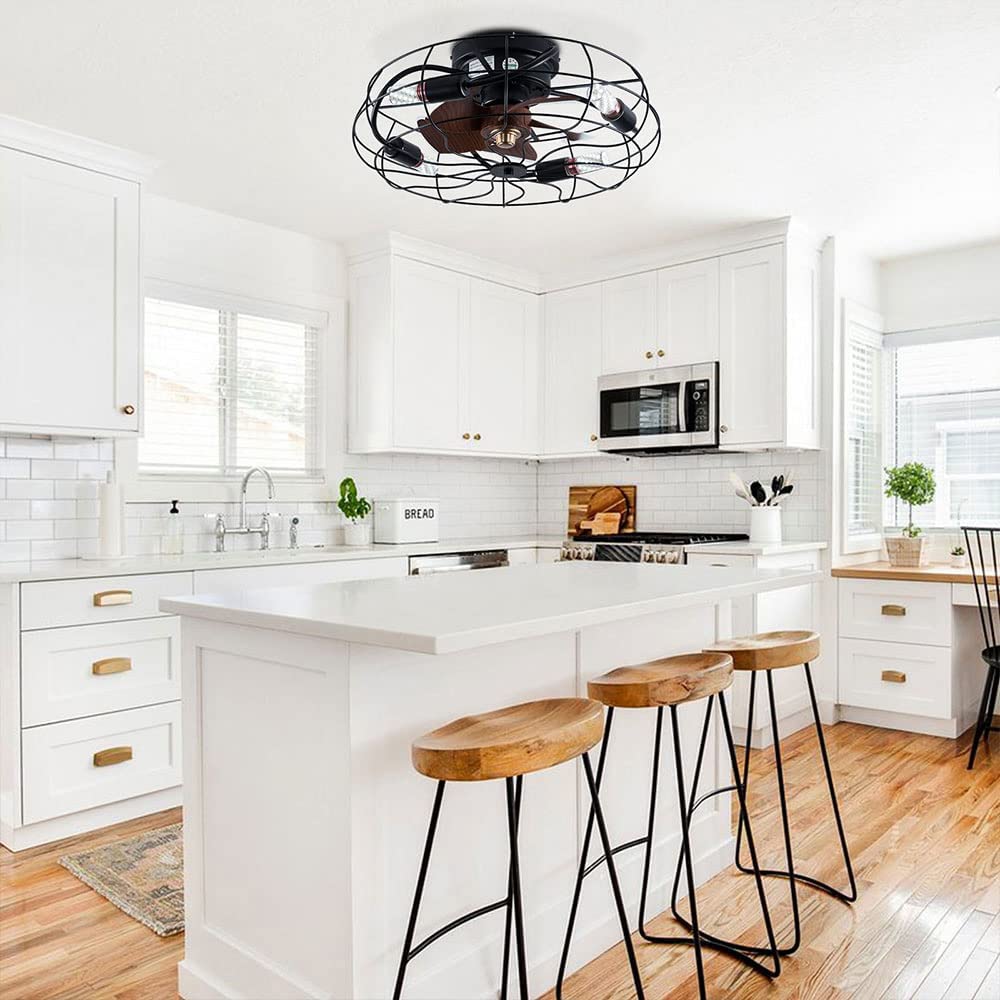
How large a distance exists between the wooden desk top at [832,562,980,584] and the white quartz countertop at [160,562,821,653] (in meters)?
1.84

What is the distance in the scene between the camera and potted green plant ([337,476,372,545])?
443 centimetres

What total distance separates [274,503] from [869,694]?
3.06 meters

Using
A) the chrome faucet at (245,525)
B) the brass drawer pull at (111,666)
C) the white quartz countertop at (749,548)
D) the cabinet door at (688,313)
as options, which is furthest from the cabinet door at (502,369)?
the brass drawer pull at (111,666)

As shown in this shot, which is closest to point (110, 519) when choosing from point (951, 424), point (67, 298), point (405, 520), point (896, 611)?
point (67, 298)

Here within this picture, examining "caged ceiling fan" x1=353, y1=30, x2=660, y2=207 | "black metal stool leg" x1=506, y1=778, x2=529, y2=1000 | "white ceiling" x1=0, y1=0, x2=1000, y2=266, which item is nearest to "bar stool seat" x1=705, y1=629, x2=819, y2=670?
"black metal stool leg" x1=506, y1=778, x2=529, y2=1000

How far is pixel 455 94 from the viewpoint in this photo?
2480 millimetres

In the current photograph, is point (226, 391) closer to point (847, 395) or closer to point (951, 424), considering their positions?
point (847, 395)

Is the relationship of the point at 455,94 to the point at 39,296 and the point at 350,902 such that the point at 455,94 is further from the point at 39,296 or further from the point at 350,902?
the point at 350,902

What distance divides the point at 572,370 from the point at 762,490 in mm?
1298

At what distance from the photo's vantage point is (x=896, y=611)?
421 centimetres

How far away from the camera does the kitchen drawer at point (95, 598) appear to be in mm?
2932

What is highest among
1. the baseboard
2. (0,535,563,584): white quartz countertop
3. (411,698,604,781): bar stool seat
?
(0,535,563,584): white quartz countertop

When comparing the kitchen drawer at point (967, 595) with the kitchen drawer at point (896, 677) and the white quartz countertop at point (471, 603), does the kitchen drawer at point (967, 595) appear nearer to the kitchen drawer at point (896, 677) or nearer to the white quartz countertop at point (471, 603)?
the kitchen drawer at point (896, 677)

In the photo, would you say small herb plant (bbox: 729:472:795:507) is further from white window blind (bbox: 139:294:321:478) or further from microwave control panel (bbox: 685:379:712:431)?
white window blind (bbox: 139:294:321:478)
